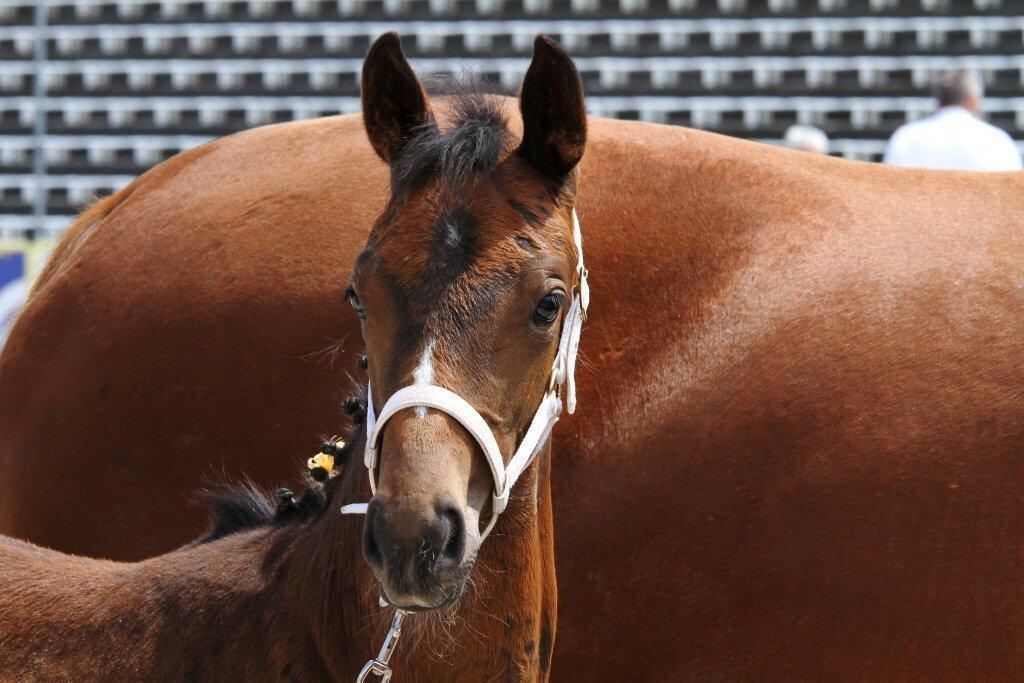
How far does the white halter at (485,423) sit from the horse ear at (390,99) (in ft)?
1.28

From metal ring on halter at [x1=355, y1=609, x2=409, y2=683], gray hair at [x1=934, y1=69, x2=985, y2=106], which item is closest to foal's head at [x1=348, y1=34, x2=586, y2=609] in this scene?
metal ring on halter at [x1=355, y1=609, x2=409, y2=683]

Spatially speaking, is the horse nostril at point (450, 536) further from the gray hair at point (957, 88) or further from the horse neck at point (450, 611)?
the gray hair at point (957, 88)

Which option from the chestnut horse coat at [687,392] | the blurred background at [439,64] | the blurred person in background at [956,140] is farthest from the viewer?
the blurred background at [439,64]

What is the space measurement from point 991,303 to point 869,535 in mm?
674

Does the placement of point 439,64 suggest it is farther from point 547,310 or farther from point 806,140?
point 547,310

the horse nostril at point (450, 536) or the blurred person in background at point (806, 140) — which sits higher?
the horse nostril at point (450, 536)

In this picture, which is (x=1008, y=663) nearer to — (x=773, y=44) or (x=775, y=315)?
(x=775, y=315)

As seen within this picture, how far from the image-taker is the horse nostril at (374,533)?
212 cm

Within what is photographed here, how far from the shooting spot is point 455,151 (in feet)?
8.13

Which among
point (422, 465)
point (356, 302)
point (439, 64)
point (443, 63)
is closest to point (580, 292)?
point (356, 302)

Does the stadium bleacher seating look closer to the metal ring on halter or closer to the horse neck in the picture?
the horse neck

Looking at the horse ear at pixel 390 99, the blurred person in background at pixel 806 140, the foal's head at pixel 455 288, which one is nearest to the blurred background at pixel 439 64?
the blurred person in background at pixel 806 140

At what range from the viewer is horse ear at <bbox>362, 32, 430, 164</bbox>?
2.61m

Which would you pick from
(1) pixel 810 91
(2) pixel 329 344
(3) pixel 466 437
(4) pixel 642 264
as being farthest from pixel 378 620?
(1) pixel 810 91
